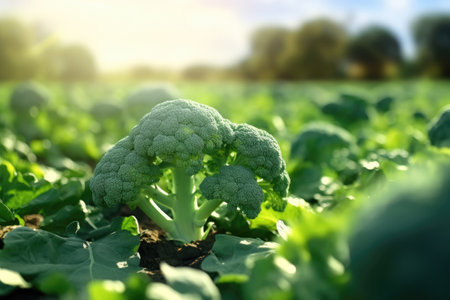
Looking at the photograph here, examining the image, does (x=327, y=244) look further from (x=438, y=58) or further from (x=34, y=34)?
(x=438, y=58)

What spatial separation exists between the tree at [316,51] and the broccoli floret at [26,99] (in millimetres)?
60396

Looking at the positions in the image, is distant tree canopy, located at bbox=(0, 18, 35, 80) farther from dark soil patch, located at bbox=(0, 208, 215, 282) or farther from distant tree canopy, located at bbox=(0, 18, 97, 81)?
dark soil patch, located at bbox=(0, 208, 215, 282)

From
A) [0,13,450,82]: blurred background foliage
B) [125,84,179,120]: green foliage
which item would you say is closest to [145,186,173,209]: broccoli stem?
[125,84,179,120]: green foliage

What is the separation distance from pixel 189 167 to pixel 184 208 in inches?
14.6

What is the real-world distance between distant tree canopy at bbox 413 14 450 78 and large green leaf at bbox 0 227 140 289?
7062 centimetres

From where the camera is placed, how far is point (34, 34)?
39.7m

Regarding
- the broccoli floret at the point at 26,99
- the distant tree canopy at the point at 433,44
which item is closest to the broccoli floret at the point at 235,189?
the broccoli floret at the point at 26,99

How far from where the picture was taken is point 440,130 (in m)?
3.74

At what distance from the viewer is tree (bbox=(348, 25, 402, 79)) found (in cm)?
7200

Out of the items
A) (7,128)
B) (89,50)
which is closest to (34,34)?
(89,50)

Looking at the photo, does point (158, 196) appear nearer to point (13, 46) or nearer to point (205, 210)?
point (205, 210)

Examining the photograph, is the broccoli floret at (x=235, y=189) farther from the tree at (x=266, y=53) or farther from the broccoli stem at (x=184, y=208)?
the tree at (x=266, y=53)

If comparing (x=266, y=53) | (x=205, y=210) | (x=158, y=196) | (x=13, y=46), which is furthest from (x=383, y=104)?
(x=266, y=53)

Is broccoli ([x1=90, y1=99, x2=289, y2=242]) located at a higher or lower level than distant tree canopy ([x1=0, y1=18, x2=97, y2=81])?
higher
